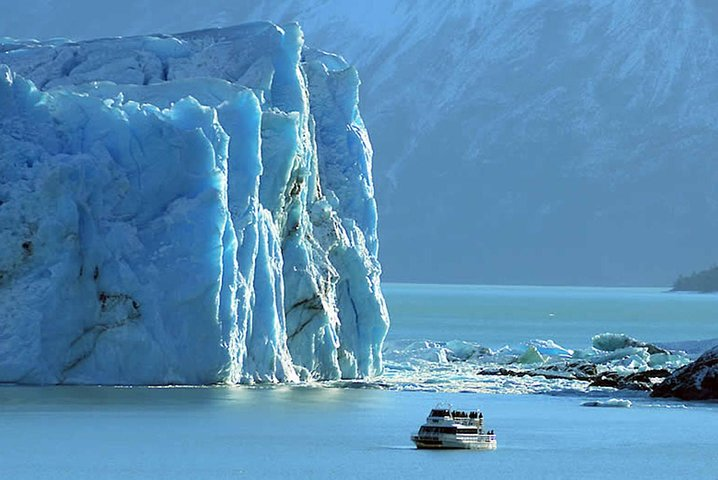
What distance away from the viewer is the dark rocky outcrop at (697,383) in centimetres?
4725

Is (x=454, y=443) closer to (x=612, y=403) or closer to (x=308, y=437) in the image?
(x=308, y=437)

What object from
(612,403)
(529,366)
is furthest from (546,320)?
(612,403)

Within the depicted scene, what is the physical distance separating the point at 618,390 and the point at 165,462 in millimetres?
18954

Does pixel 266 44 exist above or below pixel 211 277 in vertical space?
above

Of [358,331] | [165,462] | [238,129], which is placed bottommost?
[165,462]

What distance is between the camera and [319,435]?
122ft

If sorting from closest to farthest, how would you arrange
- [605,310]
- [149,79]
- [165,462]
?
[165,462], [149,79], [605,310]

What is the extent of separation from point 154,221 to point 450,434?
8223 mm

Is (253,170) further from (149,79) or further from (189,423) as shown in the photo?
(189,423)

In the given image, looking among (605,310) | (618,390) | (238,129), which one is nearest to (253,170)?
(238,129)

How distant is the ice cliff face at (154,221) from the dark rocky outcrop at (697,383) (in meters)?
7.75

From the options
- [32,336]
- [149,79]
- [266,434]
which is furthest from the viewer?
[149,79]

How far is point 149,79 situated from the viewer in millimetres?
45938

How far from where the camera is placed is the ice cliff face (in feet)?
132
